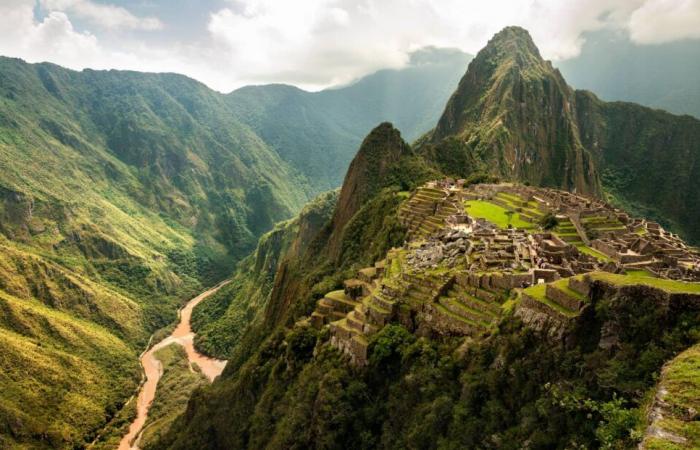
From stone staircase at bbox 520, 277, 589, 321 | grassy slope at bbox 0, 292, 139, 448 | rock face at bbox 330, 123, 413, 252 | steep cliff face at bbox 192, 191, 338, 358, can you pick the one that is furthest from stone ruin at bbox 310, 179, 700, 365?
grassy slope at bbox 0, 292, 139, 448

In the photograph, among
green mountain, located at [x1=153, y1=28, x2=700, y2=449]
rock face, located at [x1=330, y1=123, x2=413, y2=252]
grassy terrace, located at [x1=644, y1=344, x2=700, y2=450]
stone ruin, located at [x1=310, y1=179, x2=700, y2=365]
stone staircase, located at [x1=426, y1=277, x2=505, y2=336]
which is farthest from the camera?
rock face, located at [x1=330, y1=123, x2=413, y2=252]

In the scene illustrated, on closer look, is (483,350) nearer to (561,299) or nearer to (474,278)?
(561,299)

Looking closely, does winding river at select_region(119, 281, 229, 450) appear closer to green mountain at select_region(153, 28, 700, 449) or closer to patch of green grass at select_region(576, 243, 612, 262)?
green mountain at select_region(153, 28, 700, 449)

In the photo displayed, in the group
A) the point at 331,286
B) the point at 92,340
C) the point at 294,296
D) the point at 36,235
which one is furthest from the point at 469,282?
the point at 36,235

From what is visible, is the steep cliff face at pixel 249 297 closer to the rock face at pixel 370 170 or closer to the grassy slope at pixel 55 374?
the rock face at pixel 370 170

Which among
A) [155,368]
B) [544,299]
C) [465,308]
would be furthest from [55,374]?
[544,299]

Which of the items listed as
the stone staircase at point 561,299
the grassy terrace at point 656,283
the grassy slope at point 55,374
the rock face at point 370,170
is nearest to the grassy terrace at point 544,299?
the stone staircase at point 561,299

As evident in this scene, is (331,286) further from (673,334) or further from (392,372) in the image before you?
(673,334)
